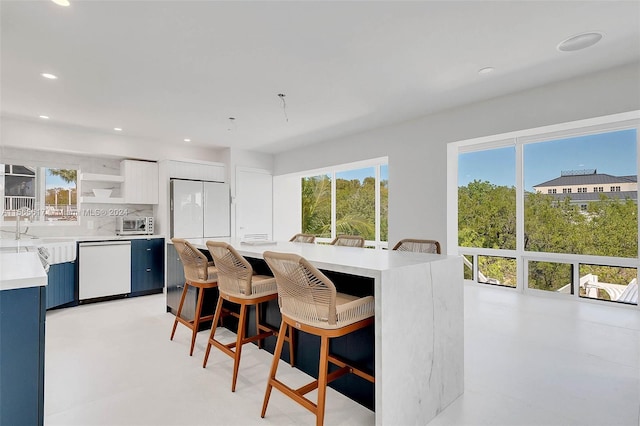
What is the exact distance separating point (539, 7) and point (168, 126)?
4.39 meters

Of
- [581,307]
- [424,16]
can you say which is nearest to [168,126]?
[424,16]

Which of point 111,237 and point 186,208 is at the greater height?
point 186,208

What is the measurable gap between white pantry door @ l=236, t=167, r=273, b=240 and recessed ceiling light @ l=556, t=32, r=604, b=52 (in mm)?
5060

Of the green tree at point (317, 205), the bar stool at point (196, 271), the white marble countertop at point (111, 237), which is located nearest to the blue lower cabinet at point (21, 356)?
the bar stool at point (196, 271)

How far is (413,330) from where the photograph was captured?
→ 1802mm

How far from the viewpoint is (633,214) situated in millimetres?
4086

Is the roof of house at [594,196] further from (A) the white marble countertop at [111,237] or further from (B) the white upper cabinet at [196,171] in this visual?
(A) the white marble countertop at [111,237]

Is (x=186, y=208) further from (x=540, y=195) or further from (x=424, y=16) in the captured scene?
(x=540, y=195)

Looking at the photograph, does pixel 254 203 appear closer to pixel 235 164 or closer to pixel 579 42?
pixel 235 164

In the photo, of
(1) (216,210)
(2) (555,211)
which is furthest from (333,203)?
(2) (555,211)

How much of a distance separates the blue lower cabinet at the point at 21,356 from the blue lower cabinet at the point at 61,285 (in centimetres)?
329

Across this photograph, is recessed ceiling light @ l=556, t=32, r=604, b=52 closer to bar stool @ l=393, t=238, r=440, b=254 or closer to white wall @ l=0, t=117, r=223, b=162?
bar stool @ l=393, t=238, r=440, b=254

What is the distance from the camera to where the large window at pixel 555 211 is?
4164 mm

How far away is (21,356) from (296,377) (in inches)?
64.0
